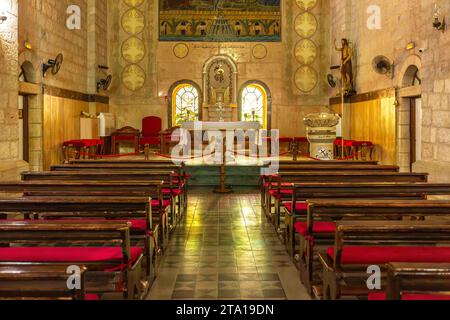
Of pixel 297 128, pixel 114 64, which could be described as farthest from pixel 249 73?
pixel 114 64

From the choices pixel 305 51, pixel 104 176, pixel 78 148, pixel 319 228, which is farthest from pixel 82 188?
pixel 305 51

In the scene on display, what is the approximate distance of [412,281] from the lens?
2.06 meters

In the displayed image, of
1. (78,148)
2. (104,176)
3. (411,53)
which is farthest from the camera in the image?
(78,148)

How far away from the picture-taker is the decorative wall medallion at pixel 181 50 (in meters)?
17.5

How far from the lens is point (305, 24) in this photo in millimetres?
17625

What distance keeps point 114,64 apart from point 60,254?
1473 centimetres

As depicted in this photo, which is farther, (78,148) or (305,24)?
(305,24)

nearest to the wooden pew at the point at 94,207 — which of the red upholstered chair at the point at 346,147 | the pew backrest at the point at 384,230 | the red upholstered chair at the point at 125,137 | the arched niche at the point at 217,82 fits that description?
the pew backrest at the point at 384,230

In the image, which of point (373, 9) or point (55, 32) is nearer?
point (55, 32)

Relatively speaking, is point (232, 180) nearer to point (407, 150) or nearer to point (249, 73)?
point (407, 150)

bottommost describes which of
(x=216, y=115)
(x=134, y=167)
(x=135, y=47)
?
(x=134, y=167)

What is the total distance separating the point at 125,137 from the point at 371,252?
12.8 meters

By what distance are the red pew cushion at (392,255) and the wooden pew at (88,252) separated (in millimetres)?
1437

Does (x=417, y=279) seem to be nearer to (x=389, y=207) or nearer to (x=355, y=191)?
(x=389, y=207)
